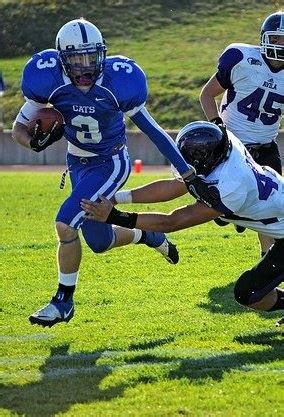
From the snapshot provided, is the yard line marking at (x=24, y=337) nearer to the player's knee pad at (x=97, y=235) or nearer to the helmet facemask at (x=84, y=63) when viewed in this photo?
the player's knee pad at (x=97, y=235)

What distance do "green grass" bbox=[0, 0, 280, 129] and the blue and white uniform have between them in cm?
2026

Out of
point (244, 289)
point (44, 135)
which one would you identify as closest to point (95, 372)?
point (244, 289)

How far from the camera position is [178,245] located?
9391mm

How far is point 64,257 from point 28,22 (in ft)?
90.7

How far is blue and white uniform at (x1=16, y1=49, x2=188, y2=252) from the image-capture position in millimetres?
6281

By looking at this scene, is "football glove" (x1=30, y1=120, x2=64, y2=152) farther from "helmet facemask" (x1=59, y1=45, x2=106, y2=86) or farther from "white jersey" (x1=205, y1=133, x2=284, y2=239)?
"white jersey" (x1=205, y1=133, x2=284, y2=239)

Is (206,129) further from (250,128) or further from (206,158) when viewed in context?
(250,128)

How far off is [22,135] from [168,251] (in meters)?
1.75

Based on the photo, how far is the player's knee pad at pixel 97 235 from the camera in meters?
6.77

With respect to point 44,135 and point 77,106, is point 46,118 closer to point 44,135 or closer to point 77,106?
point 44,135

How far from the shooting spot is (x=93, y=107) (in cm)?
636

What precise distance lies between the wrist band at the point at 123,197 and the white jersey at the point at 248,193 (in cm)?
90

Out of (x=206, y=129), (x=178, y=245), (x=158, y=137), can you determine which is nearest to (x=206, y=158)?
(x=206, y=129)

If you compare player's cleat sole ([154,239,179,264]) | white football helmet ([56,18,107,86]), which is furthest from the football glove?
player's cleat sole ([154,239,179,264])
